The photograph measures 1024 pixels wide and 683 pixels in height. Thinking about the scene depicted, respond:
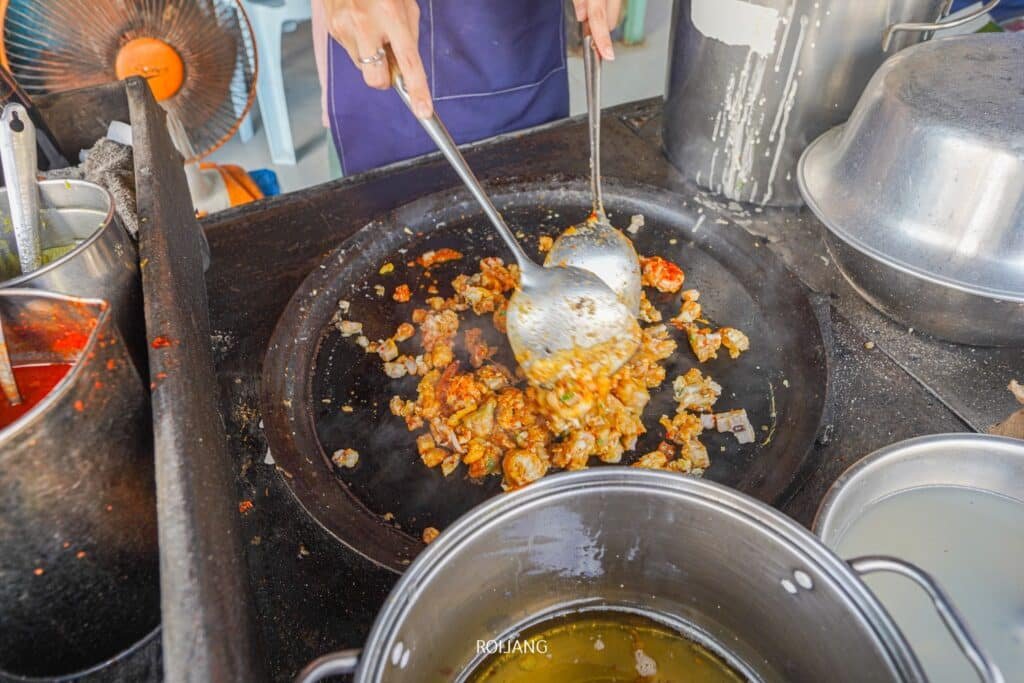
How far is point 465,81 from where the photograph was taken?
2.21 m

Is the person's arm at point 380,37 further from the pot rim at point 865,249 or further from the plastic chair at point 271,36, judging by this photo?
the plastic chair at point 271,36

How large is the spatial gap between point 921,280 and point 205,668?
1444 mm

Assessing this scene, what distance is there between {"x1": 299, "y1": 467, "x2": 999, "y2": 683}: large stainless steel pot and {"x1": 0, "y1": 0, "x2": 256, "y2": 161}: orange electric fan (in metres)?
2.10

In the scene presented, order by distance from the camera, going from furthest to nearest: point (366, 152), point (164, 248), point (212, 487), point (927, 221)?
point (366, 152) → point (927, 221) → point (164, 248) → point (212, 487)

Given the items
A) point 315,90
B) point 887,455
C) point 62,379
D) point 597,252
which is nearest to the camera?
point 62,379

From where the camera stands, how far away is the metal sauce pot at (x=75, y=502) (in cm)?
83

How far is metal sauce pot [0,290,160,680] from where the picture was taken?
834 mm

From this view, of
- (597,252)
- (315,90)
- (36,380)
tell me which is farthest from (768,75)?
(315,90)

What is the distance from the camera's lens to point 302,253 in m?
1.83

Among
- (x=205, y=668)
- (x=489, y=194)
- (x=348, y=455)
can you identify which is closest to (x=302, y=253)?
(x=489, y=194)

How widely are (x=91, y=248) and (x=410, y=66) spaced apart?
671 mm

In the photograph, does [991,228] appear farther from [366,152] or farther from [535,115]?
[366,152]

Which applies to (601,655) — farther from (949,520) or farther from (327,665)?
(949,520)

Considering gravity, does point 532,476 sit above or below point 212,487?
below
